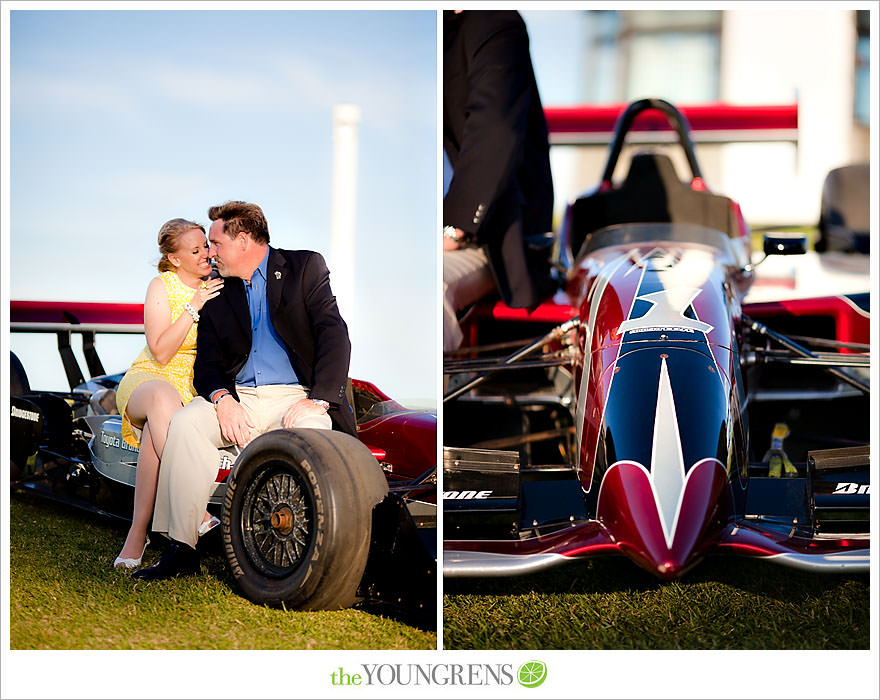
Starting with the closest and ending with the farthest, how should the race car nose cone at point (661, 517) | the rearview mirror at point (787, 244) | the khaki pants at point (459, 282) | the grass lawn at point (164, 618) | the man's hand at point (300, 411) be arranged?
the race car nose cone at point (661, 517) < the grass lawn at point (164, 618) < the man's hand at point (300, 411) < the rearview mirror at point (787, 244) < the khaki pants at point (459, 282)

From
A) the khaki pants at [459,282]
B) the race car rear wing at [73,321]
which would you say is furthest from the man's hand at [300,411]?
the khaki pants at [459,282]

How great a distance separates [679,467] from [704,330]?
0.64 metres

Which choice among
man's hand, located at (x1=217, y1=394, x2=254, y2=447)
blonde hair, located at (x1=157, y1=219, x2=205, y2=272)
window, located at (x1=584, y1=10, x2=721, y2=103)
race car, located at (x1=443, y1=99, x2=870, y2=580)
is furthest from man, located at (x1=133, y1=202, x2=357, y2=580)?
window, located at (x1=584, y1=10, x2=721, y2=103)

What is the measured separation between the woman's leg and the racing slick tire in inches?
17.2

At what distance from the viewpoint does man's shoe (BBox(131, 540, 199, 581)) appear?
2.96 meters

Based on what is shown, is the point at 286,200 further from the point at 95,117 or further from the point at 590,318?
the point at 590,318

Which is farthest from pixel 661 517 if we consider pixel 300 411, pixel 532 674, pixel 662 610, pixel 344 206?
pixel 344 206

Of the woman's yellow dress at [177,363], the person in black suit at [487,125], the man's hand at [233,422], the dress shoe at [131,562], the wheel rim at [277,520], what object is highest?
the person in black suit at [487,125]

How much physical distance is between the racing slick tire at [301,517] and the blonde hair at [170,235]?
32.9 inches

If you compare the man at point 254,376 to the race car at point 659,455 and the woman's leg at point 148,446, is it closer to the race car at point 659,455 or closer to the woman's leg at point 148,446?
the woman's leg at point 148,446

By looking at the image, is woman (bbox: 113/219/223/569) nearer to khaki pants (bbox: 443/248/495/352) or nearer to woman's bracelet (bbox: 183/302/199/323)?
woman's bracelet (bbox: 183/302/199/323)

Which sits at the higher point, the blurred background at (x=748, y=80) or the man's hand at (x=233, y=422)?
the blurred background at (x=748, y=80)

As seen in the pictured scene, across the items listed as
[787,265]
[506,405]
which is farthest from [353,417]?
[787,265]

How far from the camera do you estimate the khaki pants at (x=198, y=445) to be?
292 cm
